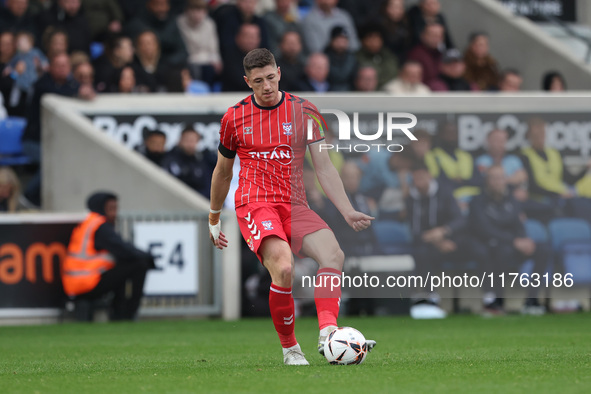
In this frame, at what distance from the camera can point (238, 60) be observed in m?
15.4

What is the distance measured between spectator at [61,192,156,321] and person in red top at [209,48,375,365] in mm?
5863

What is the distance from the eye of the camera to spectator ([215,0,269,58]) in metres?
15.7

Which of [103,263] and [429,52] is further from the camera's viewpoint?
[429,52]

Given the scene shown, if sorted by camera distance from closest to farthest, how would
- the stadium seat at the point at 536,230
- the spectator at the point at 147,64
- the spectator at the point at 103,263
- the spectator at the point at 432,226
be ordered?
the spectator at the point at 103,263 < the spectator at the point at 432,226 < the stadium seat at the point at 536,230 < the spectator at the point at 147,64

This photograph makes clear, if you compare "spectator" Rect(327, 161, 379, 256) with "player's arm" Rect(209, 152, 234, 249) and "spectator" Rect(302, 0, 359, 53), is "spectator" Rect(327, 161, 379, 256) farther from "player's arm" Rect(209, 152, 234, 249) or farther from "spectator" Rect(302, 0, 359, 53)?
"player's arm" Rect(209, 152, 234, 249)

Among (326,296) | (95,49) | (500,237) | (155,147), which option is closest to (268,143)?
(326,296)

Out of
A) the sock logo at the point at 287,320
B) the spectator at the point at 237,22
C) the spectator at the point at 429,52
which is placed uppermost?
the spectator at the point at 237,22

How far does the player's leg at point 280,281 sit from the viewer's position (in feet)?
22.7

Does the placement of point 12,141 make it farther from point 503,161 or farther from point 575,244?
point 575,244

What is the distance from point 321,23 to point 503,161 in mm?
3864

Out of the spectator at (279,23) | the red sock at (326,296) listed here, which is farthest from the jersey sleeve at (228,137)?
the spectator at (279,23)

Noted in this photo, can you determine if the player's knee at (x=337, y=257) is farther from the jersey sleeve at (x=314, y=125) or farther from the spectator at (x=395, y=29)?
the spectator at (x=395, y=29)

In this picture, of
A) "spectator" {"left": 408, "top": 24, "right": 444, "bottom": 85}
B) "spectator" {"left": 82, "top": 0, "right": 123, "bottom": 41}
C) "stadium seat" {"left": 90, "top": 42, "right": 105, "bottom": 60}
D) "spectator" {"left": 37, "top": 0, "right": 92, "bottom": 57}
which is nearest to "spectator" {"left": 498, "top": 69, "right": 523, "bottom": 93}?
"spectator" {"left": 408, "top": 24, "right": 444, "bottom": 85}

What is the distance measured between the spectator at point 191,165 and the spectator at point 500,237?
3.36 metres
